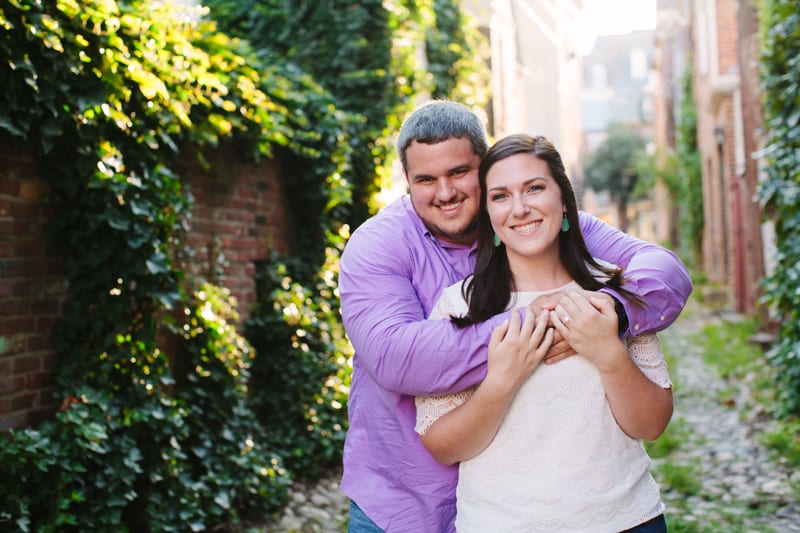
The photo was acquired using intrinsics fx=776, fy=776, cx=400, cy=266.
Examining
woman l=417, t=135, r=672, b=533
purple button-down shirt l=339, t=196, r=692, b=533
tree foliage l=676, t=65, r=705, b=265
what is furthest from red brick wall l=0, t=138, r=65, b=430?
tree foliage l=676, t=65, r=705, b=265

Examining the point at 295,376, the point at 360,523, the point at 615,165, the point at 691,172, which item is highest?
the point at 615,165

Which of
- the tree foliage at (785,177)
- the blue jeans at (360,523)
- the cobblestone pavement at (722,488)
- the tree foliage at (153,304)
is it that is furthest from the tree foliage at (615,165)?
the blue jeans at (360,523)

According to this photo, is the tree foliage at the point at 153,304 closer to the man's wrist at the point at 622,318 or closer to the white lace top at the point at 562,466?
the white lace top at the point at 562,466

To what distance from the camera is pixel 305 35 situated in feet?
23.4

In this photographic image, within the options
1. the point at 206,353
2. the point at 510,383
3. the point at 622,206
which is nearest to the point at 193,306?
the point at 206,353

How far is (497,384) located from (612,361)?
272mm

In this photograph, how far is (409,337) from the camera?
74.0 inches

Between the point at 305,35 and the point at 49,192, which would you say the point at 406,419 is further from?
Result: the point at 305,35

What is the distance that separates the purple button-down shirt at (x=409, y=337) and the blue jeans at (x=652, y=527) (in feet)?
1.49

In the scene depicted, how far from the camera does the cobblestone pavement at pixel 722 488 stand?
4.48 meters

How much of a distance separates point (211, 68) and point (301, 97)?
42.2 inches

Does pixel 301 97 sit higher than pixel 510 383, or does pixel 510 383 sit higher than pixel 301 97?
pixel 301 97

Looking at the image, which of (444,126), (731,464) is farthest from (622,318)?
(731,464)

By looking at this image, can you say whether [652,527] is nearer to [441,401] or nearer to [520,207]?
[441,401]
